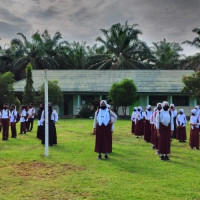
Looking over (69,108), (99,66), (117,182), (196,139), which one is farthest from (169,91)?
(117,182)

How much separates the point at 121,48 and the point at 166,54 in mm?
7479

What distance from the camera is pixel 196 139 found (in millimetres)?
12391

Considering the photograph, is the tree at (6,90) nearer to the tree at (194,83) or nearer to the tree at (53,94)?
the tree at (53,94)

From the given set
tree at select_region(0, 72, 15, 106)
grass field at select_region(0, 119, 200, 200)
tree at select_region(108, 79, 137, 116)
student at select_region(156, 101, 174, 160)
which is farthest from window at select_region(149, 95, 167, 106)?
student at select_region(156, 101, 174, 160)

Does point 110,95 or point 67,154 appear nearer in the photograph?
point 67,154

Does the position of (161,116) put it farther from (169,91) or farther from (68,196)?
(169,91)

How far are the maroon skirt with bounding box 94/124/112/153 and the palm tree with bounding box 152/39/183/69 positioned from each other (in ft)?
123

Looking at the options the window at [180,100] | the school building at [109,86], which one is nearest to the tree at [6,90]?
the school building at [109,86]

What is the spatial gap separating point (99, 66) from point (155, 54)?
921 cm

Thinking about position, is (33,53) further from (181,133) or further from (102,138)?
(102,138)

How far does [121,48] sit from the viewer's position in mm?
44531

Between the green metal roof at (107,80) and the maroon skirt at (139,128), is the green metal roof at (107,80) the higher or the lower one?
the higher one

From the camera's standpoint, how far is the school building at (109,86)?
33.9 m

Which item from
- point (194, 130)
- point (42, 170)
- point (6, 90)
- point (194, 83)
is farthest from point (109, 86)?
point (42, 170)
